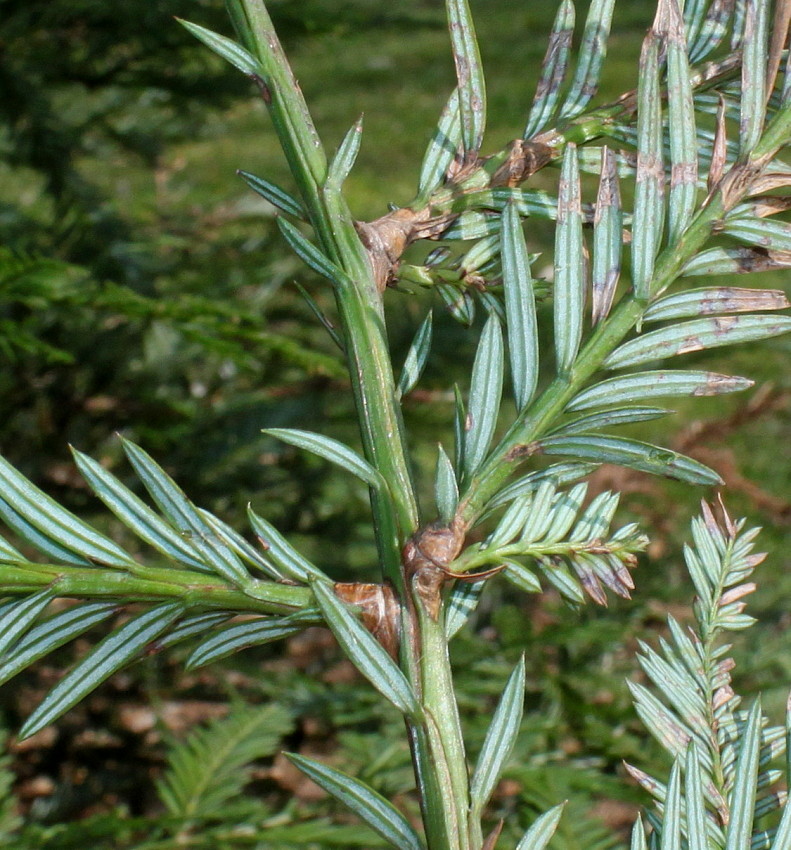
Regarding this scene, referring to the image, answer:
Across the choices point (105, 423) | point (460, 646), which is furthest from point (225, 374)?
point (460, 646)

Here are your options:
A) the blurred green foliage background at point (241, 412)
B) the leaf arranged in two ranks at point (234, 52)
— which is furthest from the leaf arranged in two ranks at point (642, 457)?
the blurred green foliage background at point (241, 412)

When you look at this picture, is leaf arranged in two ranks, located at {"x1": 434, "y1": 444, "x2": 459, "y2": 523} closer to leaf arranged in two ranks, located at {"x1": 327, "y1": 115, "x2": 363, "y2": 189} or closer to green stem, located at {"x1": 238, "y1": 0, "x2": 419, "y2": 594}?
green stem, located at {"x1": 238, "y1": 0, "x2": 419, "y2": 594}

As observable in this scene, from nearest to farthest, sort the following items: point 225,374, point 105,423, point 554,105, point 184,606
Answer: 1. point 184,606
2. point 554,105
3. point 105,423
4. point 225,374

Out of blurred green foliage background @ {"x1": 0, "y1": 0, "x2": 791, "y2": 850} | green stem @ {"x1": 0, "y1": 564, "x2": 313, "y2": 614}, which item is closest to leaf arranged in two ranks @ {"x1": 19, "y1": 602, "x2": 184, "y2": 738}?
green stem @ {"x1": 0, "y1": 564, "x2": 313, "y2": 614}

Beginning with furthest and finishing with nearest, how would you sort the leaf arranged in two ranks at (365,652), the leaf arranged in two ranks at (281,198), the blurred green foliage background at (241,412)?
the blurred green foliage background at (241,412), the leaf arranged in two ranks at (281,198), the leaf arranged in two ranks at (365,652)

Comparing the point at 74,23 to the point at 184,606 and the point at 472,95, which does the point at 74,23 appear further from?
the point at 184,606

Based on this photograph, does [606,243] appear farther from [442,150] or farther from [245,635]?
[245,635]

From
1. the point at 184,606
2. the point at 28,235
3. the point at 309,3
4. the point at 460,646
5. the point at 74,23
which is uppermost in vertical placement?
the point at 309,3

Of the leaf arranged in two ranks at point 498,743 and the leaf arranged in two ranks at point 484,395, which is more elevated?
the leaf arranged in two ranks at point 484,395

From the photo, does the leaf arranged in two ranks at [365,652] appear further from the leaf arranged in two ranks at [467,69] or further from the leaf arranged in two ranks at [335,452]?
the leaf arranged in two ranks at [467,69]
